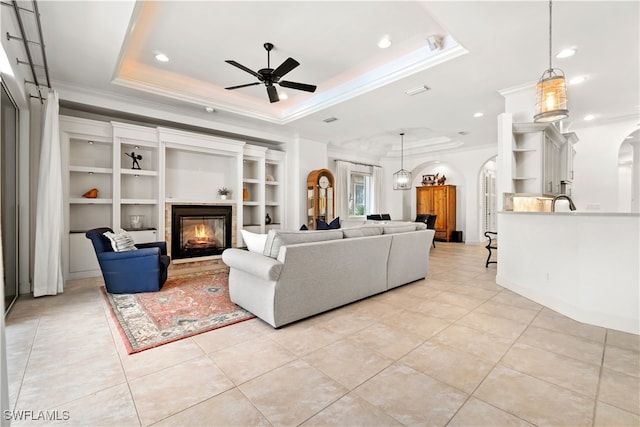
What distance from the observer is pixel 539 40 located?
304cm

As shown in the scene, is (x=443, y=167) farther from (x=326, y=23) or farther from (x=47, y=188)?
(x=47, y=188)

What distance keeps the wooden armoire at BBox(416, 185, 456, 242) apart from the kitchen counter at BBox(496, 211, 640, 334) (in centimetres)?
589

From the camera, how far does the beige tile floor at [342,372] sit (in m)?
1.55

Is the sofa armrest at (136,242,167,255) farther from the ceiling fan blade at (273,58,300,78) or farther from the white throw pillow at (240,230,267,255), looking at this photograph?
the ceiling fan blade at (273,58,300,78)

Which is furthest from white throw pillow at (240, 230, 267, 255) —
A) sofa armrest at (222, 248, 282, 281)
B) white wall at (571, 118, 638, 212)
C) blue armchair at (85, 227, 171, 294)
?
white wall at (571, 118, 638, 212)

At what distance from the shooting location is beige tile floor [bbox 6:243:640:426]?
155cm

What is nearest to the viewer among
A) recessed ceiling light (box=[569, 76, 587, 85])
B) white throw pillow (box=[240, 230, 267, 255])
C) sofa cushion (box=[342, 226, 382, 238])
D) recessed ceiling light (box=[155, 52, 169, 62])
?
white throw pillow (box=[240, 230, 267, 255])

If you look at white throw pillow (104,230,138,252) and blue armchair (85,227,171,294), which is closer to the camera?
blue armchair (85,227,171,294)

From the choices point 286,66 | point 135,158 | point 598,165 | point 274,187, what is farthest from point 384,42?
point 598,165

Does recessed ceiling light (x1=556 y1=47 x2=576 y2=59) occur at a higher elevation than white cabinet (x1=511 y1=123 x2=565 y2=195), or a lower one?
higher

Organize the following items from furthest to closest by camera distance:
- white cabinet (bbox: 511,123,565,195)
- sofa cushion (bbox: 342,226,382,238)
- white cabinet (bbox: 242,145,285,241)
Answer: white cabinet (bbox: 242,145,285,241) < white cabinet (bbox: 511,123,565,195) < sofa cushion (bbox: 342,226,382,238)

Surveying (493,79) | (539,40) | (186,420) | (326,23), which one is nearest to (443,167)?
(493,79)

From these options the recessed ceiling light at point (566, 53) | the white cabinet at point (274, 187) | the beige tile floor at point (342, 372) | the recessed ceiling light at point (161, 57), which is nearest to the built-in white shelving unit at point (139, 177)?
the white cabinet at point (274, 187)

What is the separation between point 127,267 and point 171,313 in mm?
1165
